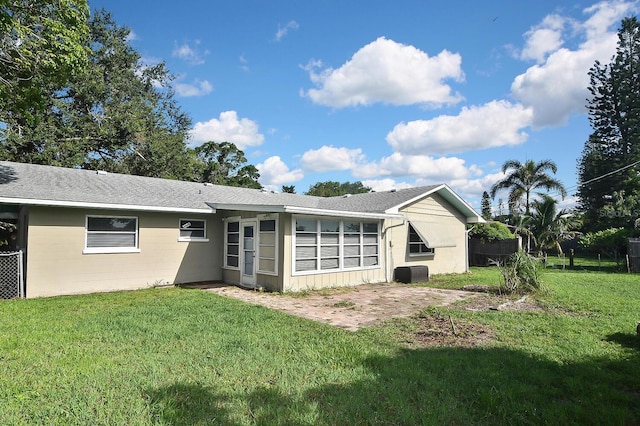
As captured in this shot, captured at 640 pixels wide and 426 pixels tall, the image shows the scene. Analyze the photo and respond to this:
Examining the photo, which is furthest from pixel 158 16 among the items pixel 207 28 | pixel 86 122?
pixel 86 122

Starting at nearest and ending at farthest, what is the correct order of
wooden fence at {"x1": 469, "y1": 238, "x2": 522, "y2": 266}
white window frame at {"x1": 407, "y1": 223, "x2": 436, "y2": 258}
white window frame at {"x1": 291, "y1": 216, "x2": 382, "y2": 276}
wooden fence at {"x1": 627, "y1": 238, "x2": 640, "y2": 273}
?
1. white window frame at {"x1": 291, "y1": 216, "x2": 382, "y2": 276}
2. white window frame at {"x1": 407, "y1": 223, "x2": 436, "y2": 258}
3. wooden fence at {"x1": 627, "y1": 238, "x2": 640, "y2": 273}
4. wooden fence at {"x1": 469, "y1": 238, "x2": 522, "y2": 266}

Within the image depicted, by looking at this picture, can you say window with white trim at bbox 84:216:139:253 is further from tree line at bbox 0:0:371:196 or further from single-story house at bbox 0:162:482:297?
tree line at bbox 0:0:371:196

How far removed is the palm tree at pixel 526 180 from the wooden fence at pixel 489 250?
39.5 ft

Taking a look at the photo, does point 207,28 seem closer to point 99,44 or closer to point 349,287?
point 349,287

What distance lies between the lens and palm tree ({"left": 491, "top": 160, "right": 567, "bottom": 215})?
104ft

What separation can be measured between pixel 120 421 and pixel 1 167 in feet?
40.9

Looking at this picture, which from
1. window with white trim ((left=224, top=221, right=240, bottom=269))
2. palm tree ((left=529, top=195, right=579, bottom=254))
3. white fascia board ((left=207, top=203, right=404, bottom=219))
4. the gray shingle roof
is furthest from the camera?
palm tree ((left=529, top=195, right=579, bottom=254))

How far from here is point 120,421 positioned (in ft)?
11.4

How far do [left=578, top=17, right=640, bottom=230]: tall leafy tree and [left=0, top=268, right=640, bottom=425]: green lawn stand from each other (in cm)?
4076

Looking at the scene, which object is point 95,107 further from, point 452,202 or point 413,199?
point 452,202

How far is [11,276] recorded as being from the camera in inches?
398

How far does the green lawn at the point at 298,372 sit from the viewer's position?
3711 mm

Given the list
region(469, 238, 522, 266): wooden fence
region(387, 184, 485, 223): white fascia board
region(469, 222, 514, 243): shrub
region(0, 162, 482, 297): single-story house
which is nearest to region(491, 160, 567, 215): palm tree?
region(469, 222, 514, 243): shrub

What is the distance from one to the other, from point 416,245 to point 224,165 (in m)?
25.4
